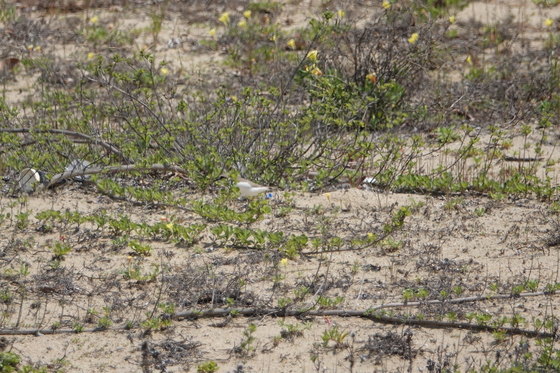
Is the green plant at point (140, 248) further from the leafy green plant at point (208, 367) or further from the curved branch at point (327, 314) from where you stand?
the leafy green plant at point (208, 367)

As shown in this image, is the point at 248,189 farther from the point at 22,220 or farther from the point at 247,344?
the point at 247,344

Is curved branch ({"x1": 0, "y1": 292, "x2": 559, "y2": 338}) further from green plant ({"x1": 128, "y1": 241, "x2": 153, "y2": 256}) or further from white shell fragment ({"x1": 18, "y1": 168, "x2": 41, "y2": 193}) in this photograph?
white shell fragment ({"x1": 18, "y1": 168, "x2": 41, "y2": 193})

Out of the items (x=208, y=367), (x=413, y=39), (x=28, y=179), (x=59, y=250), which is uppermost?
(x=413, y=39)

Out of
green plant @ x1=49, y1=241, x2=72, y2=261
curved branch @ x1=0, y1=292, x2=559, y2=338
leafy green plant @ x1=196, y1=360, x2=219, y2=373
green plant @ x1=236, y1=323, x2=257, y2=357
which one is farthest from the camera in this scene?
green plant @ x1=49, y1=241, x2=72, y2=261

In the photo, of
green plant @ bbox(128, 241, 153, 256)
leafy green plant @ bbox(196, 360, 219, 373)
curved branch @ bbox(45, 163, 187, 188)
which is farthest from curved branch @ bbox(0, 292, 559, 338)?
curved branch @ bbox(45, 163, 187, 188)

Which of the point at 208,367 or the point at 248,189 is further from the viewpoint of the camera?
the point at 248,189

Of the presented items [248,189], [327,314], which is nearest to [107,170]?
[248,189]

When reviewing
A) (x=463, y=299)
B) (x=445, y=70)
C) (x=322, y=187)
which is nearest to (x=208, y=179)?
(x=322, y=187)

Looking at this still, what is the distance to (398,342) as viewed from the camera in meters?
3.66

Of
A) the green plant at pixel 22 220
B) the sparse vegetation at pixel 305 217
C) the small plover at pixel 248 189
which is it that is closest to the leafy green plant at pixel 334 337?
the sparse vegetation at pixel 305 217

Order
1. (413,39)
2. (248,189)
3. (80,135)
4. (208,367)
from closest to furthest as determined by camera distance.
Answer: (208,367) < (248,189) < (80,135) < (413,39)

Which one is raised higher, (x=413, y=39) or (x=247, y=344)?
(x=413, y=39)

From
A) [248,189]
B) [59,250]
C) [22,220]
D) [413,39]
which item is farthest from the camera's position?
[413,39]

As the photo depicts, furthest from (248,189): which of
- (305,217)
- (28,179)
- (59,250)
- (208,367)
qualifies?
(208,367)
